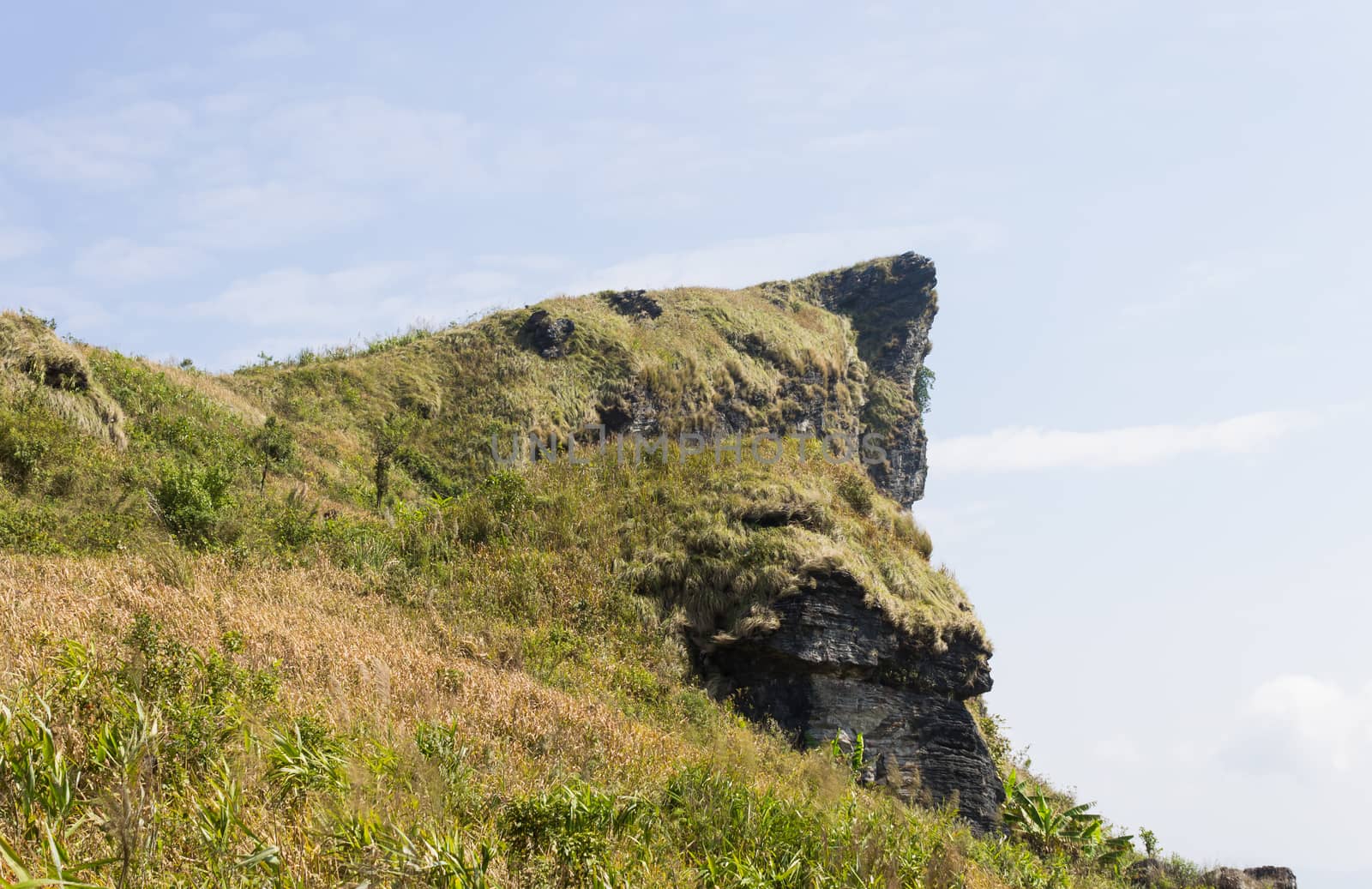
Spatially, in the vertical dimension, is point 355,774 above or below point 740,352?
below

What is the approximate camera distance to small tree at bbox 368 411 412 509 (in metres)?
21.8

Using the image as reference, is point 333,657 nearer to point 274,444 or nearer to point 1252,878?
point 274,444

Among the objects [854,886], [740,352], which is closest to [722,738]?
[854,886]

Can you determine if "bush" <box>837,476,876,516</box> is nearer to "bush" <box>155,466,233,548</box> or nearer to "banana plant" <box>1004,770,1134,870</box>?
"banana plant" <box>1004,770,1134,870</box>

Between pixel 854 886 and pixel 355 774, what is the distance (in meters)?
4.40

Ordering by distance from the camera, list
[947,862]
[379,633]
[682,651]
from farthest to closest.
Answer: [682,651] < [379,633] < [947,862]

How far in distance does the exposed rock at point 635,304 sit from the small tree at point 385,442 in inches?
533

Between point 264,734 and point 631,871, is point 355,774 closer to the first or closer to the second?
point 264,734

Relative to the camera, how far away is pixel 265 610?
33.7ft

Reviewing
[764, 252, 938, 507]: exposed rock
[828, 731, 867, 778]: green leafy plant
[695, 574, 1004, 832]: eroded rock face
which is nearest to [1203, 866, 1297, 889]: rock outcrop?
[695, 574, 1004, 832]: eroded rock face

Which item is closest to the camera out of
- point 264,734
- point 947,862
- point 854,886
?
point 264,734

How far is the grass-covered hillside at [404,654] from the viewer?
5684 mm

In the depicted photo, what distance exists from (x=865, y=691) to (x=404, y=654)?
933cm

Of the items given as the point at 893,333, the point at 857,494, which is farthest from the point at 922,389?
the point at 857,494
